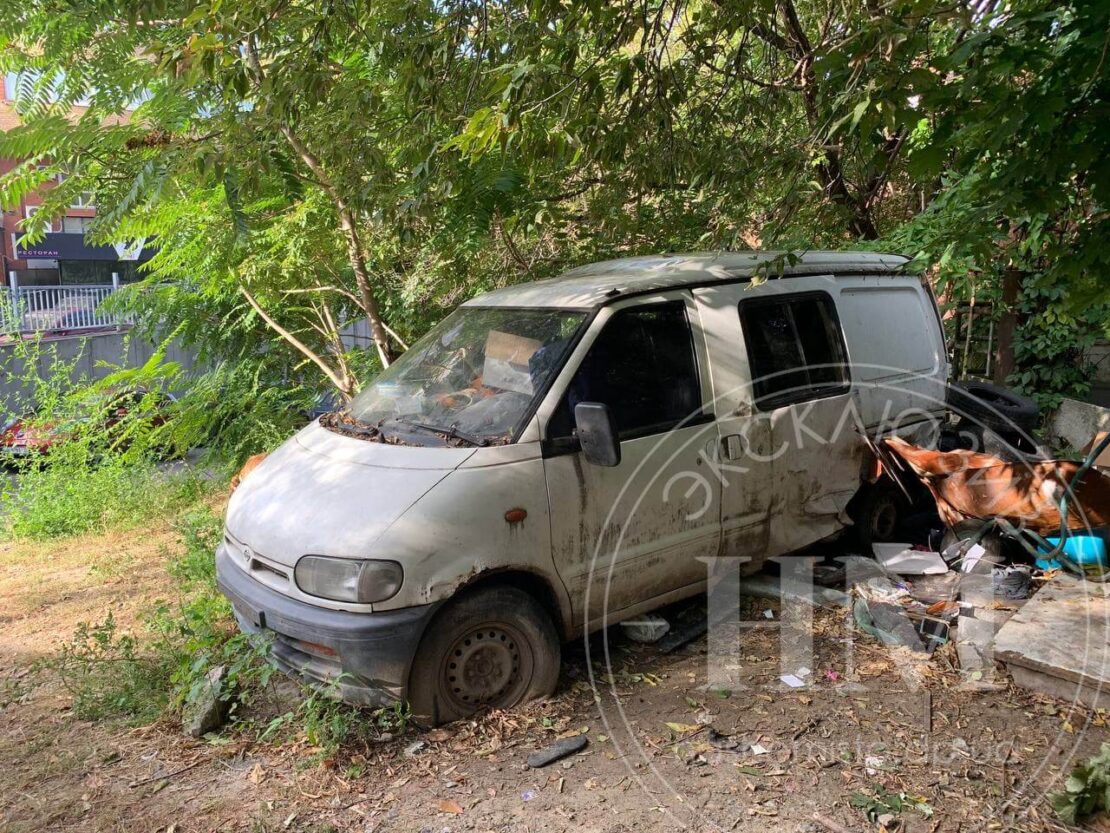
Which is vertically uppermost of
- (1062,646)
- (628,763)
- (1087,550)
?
(1087,550)

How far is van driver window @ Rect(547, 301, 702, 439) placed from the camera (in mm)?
3859

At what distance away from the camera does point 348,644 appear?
3182mm

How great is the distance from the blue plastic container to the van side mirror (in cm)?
301

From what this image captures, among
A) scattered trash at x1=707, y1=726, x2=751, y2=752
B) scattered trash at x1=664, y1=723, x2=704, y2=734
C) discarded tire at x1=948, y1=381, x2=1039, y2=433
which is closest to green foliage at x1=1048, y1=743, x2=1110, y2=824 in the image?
scattered trash at x1=707, y1=726, x2=751, y2=752

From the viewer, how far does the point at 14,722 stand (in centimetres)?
377

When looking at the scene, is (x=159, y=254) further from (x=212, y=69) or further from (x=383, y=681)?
(x=383, y=681)

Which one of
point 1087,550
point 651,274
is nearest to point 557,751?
point 651,274

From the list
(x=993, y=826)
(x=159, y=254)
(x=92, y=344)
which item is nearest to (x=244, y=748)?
(x=993, y=826)

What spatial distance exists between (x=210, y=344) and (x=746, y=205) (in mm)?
6879

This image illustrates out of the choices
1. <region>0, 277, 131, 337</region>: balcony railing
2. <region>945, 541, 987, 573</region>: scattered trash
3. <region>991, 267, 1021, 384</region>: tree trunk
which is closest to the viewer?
<region>945, 541, 987, 573</region>: scattered trash

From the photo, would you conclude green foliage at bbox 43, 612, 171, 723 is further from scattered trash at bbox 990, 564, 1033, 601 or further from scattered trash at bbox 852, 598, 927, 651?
scattered trash at bbox 990, 564, 1033, 601

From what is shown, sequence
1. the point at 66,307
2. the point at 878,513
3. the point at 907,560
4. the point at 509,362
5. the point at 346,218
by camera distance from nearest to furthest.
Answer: the point at 509,362, the point at 907,560, the point at 878,513, the point at 346,218, the point at 66,307

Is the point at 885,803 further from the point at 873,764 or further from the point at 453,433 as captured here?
the point at 453,433

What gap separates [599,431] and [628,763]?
1.43 meters
